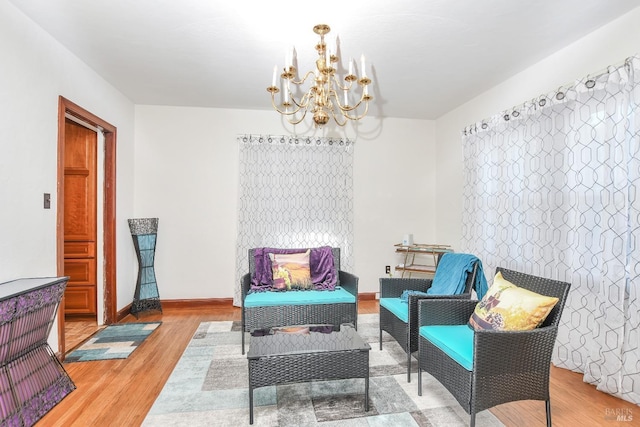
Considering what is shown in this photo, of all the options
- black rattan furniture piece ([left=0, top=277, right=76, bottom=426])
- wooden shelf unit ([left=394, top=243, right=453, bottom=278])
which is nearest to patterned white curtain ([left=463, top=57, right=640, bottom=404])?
wooden shelf unit ([left=394, top=243, right=453, bottom=278])

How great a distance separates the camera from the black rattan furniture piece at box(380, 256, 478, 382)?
245 cm

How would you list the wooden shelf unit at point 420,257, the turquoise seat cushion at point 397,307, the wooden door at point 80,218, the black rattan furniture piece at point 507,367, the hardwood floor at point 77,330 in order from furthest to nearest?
1. the wooden shelf unit at point 420,257
2. the wooden door at point 80,218
3. the hardwood floor at point 77,330
4. the turquoise seat cushion at point 397,307
5. the black rattan furniture piece at point 507,367

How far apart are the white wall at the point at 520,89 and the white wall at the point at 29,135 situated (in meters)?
4.12

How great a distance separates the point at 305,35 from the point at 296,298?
85.1 inches

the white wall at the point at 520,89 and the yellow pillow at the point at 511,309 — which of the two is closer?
the yellow pillow at the point at 511,309

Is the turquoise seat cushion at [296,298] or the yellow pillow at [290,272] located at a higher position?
the yellow pillow at [290,272]

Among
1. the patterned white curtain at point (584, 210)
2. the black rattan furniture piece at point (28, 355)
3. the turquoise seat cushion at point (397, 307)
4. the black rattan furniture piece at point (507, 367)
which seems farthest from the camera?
the turquoise seat cushion at point (397, 307)

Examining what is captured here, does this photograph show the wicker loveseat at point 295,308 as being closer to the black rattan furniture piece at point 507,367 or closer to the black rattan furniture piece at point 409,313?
the black rattan furniture piece at point 409,313

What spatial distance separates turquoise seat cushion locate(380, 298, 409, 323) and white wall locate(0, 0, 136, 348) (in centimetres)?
272

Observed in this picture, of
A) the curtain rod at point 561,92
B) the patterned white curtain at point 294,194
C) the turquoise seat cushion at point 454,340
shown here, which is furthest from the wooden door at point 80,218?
the curtain rod at point 561,92

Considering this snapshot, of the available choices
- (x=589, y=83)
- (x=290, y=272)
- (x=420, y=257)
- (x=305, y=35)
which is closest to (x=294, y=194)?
(x=290, y=272)

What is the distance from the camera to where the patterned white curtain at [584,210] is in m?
2.18

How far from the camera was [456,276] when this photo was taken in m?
2.66

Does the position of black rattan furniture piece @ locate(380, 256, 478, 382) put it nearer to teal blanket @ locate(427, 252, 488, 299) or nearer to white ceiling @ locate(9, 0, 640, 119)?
teal blanket @ locate(427, 252, 488, 299)
